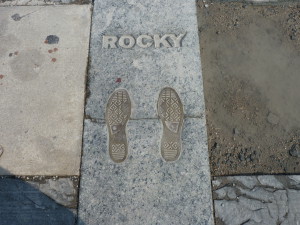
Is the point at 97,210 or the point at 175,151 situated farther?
the point at 175,151

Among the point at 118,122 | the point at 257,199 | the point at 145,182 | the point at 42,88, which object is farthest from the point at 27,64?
the point at 257,199

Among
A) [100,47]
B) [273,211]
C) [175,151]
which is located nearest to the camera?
[273,211]

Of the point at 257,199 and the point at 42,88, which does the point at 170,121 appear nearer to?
the point at 257,199

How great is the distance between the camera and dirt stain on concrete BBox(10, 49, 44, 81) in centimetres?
282

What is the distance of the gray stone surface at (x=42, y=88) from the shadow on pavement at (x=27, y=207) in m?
0.13

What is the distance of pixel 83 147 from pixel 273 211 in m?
1.61

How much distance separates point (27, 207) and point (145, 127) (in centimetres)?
114

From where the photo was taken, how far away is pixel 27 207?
2.37 meters

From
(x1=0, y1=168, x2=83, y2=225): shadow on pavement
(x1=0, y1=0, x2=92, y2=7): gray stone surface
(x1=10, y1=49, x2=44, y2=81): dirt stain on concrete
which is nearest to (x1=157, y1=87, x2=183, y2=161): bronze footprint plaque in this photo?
(x1=0, y1=168, x2=83, y2=225): shadow on pavement

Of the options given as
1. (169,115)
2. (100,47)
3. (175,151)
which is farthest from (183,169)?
(100,47)

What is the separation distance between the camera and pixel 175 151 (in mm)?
2512

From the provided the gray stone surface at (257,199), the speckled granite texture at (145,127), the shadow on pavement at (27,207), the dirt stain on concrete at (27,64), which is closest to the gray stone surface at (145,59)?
the speckled granite texture at (145,127)

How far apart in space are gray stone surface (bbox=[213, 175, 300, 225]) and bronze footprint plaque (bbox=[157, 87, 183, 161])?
1.39ft

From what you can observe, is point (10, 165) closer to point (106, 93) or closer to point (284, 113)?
point (106, 93)
